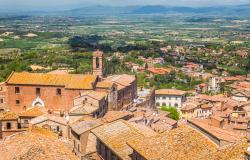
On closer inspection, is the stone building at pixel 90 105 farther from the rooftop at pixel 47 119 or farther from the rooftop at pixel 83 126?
the rooftop at pixel 83 126

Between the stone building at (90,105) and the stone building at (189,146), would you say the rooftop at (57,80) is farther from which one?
the stone building at (189,146)

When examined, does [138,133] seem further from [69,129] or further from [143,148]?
[69,129]

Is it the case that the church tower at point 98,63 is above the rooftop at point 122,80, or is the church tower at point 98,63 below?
above

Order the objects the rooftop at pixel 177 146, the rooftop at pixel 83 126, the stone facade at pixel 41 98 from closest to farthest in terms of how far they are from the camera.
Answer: the rooftop at pixel 177 146 → the rooftop at pixel 83 126 → the stone facade at pixel 41 98

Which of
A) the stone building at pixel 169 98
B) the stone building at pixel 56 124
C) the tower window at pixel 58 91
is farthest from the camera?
the stone building at pixel 169 98

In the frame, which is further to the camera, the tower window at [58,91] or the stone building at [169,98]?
the stone building at [169,98]

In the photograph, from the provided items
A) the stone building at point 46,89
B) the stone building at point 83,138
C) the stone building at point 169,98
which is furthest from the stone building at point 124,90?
the stone building at point 83,138

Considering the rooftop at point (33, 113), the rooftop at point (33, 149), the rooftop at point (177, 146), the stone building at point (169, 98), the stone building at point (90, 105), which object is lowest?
the stone building at point (169, 98)

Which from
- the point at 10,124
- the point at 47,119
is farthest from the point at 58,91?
the point at 10,124

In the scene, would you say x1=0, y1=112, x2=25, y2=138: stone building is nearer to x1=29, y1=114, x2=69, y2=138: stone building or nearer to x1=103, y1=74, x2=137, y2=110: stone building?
x1=29, y1=114, x2=69, y2=138: stone building
